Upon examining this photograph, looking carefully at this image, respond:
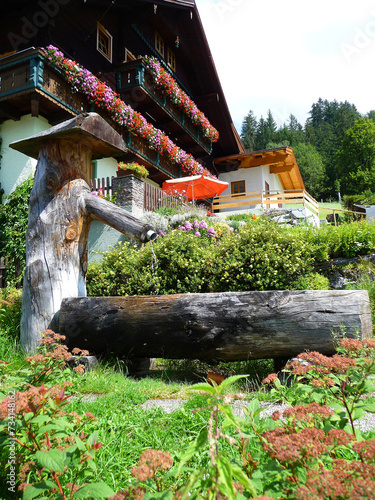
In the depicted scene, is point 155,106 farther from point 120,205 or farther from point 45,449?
point 45,449

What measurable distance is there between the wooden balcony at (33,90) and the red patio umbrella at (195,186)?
4.32m

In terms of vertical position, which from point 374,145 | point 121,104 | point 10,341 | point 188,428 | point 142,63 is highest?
point 374,145

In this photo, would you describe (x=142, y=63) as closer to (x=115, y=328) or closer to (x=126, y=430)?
(x=115, y=328)

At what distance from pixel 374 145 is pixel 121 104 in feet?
130

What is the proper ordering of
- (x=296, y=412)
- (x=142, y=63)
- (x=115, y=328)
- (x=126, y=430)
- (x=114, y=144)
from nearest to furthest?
(x=296, y=412), (x=126, y=430), (x=115, y=328), (x=114, y=144), (x=142, y=63)

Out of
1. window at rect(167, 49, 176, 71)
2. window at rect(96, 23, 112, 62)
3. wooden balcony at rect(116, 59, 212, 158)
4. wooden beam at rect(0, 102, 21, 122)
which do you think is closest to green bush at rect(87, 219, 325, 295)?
wooden beam at rect(0, 102, 21, 122)

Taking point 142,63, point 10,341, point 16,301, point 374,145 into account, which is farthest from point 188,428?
point 374,145

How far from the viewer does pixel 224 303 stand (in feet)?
10.3

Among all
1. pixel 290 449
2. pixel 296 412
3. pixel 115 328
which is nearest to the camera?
pixel 290 449

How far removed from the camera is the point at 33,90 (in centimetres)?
905

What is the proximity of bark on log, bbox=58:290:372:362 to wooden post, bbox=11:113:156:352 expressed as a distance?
30cm

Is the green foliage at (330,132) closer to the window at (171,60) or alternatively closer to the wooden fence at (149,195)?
the window at (171,60)

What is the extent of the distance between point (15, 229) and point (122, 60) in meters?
9.17

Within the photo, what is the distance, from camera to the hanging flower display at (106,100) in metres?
9.75
